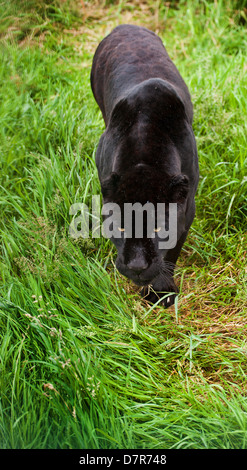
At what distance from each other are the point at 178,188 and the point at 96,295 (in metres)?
0.93

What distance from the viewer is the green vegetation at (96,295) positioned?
2.21m

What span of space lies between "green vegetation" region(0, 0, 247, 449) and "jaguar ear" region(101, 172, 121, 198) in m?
0.69

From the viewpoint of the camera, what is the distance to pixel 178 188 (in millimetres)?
2381

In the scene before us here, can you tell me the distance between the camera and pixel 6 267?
3.05 metres

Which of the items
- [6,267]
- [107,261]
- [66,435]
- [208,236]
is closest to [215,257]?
[208,236]

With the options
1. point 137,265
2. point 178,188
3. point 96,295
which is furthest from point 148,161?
point 96,295

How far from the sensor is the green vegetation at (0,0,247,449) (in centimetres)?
221

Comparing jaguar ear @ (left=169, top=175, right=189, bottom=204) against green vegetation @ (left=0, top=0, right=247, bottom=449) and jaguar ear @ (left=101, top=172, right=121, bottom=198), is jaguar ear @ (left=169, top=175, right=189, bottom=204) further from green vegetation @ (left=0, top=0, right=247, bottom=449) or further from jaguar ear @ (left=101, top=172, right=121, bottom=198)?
green vegetation @ (left=0, top=0, right=247, bottom=449)

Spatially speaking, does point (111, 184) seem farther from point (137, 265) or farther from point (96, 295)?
point (96, 295)

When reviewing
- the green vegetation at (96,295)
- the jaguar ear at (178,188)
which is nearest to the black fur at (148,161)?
the jaguar ear at (178,188)

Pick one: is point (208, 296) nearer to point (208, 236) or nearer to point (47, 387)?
point (208, 236)

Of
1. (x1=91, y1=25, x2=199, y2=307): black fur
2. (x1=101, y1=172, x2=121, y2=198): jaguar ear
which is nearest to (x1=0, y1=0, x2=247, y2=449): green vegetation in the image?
(x1=91, y1=25, x2=199, y2=307): black fur

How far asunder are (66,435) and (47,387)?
0.90 ft

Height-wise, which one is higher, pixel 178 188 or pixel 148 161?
pixel 148 161
